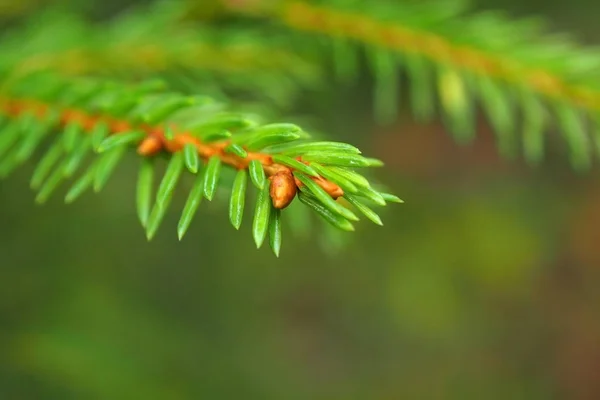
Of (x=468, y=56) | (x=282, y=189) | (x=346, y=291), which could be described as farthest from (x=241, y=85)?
(x=346, y=291)

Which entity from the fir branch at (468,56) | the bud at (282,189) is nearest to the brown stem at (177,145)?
the bud at (282,189)

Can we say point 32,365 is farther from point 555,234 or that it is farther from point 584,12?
point 555,234

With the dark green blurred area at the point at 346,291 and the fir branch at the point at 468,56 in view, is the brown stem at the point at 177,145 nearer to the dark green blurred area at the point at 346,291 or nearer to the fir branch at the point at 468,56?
the dark green blurred area at the point at 346,291

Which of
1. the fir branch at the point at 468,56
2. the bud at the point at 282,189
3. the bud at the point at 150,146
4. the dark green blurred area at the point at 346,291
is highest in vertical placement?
the fir branch at the point at 468,56

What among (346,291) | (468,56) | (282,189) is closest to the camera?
(282,189)

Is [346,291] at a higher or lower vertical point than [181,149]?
lower

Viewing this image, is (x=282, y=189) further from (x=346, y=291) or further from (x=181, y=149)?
(x=346, y=291)
